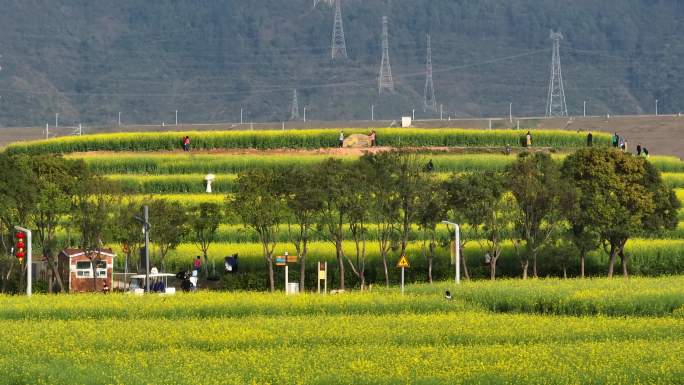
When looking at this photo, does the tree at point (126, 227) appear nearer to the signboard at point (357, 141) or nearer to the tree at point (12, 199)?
the tree at point (12, 199)

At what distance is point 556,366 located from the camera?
157 ft

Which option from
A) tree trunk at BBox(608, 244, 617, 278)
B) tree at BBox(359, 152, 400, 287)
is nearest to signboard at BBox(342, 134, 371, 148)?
tree at BBox(359, 152, 400, 287)

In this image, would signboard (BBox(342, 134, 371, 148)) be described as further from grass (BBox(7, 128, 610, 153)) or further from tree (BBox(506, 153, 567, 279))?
tree (BBox(506, 153, 567, 279))

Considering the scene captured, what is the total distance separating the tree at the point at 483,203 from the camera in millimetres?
82688

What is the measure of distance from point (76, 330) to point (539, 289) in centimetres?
1840

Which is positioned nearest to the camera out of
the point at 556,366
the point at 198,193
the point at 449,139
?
the point at 556,366

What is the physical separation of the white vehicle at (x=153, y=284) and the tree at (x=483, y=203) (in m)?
13.6

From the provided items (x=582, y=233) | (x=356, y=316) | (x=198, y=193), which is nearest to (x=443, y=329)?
(x=356, y=316)

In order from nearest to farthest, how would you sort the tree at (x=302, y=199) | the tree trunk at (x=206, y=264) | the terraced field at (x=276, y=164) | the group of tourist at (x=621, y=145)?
1. the tree at (x=302, y=199)
2. the tree trunk at (x=206, y=264)
3. the terraced field at (x=276, y=164)
4. the group of tourist at (x=621, y=145)

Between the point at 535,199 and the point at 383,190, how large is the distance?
7039mm

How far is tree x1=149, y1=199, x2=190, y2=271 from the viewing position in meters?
82.8

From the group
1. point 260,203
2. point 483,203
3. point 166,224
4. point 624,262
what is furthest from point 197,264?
point 624,262

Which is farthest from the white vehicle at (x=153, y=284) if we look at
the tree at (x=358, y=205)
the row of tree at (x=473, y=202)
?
the tree at (x=358, y=205)

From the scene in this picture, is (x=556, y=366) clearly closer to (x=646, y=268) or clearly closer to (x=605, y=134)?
(x=646, y=268)
